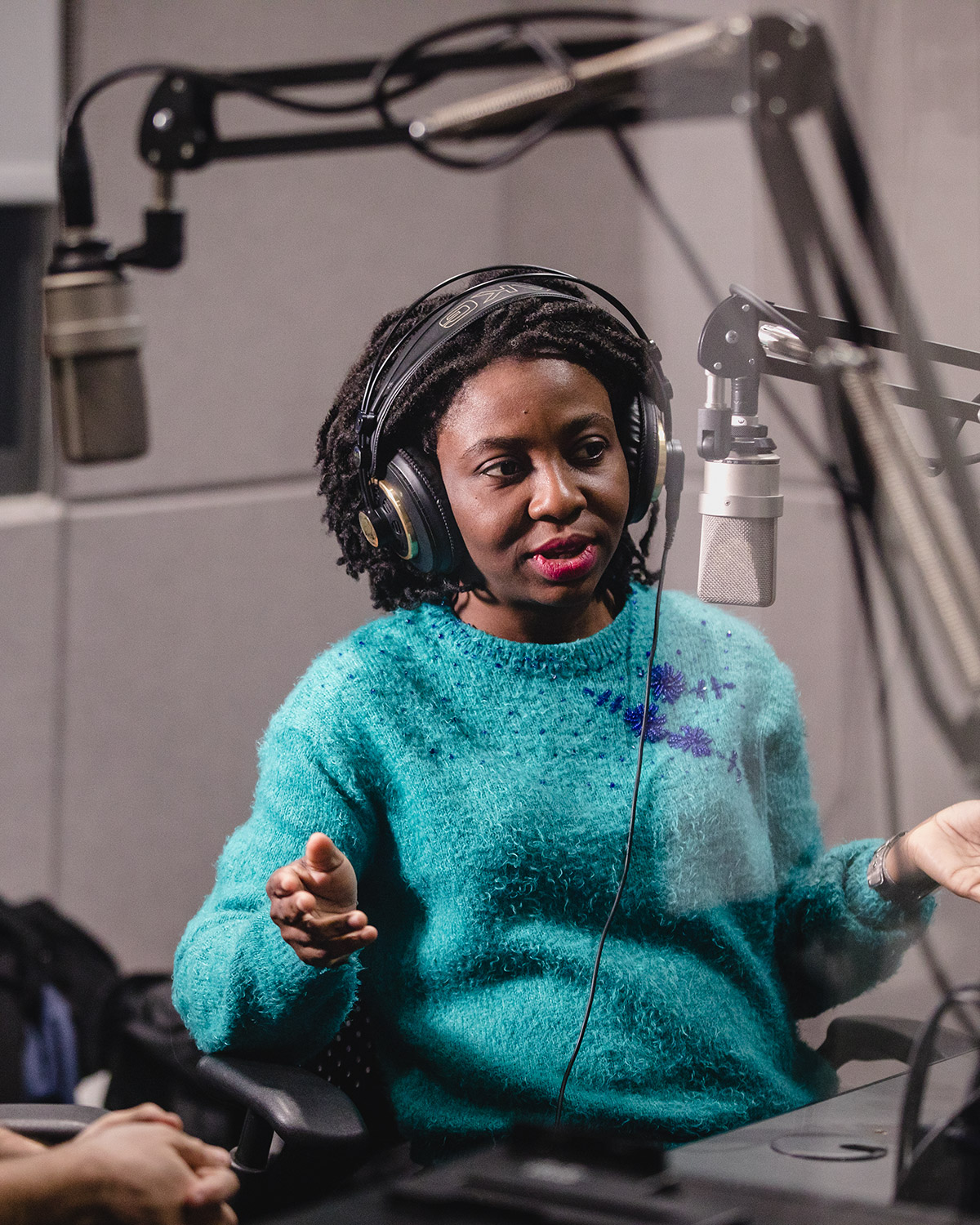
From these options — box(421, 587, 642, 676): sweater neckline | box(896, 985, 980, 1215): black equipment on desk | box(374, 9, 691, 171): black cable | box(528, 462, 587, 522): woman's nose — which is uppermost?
box(374, 9, 691, 171): black cable

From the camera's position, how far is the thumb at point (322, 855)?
0.75m

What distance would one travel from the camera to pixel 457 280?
93 cm

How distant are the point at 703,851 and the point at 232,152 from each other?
667 millimetres

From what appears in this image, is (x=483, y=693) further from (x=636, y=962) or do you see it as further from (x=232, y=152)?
(x=232, y=152)

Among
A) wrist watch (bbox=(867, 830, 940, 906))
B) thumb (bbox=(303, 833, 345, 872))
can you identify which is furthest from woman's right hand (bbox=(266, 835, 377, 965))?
wrist watch (bbox=(867, 830, 940, 906))

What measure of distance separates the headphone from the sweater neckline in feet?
0.15

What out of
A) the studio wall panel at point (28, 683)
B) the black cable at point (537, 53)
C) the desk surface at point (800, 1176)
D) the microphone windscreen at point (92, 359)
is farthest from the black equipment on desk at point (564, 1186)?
the studio wall panel at point (28, 683)

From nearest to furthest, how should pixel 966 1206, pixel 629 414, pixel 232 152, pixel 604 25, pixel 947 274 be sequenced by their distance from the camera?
1. pixel 966 1206
2. pixel 947 274
3. pixel 629 414
4. pixel 232 152
5. pixel 604 25

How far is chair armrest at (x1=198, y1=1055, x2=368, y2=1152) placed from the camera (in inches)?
32.8

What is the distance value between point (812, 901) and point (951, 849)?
12 centimetres

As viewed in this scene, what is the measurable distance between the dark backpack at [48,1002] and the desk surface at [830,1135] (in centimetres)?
129

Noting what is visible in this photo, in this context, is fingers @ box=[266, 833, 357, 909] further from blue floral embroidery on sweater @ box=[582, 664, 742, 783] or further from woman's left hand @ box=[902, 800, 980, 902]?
woman's left hand @ box=[902, 800, 980, 902]

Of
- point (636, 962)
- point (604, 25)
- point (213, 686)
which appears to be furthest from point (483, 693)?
point (604, 25)

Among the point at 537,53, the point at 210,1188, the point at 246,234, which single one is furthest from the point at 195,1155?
the point at 246,234
